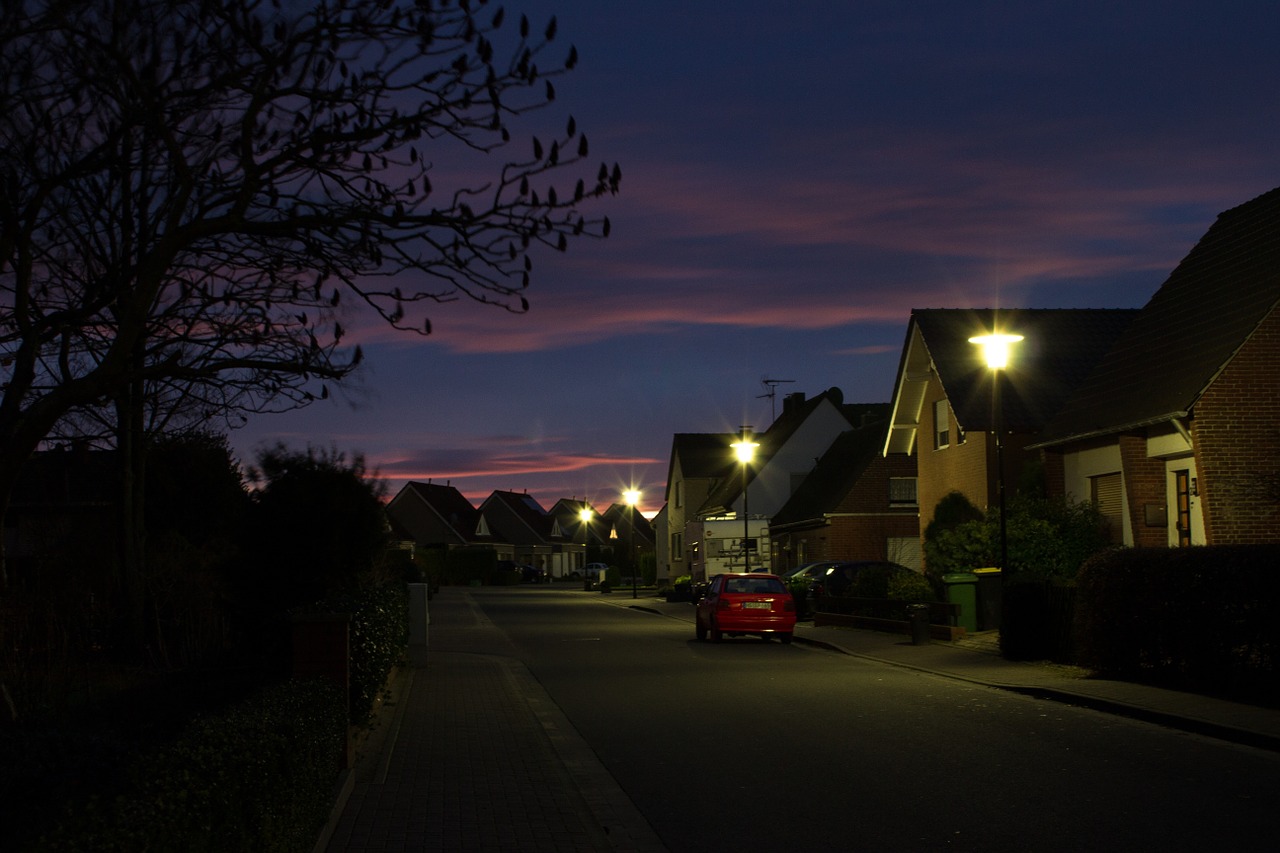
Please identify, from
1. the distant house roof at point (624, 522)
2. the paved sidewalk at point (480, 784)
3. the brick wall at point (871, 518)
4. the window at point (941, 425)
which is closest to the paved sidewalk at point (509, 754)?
the paved sidewalk at point (480, 784)

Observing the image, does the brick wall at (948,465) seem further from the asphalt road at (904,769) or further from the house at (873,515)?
the asphalt road at (904,769)

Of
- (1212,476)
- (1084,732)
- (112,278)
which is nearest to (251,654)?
(112,278)

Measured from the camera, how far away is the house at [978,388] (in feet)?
114

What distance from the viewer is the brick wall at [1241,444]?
23.1 metres

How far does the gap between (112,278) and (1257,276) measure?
69.1 ft

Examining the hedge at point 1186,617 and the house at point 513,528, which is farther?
the house at point 513,528

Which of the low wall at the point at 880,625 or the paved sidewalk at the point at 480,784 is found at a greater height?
the low wall at the point at 880,625

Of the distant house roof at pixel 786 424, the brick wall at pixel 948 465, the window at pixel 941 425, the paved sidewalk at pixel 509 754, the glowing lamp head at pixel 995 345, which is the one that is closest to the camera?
the paved sidewalk at pixel 509 754

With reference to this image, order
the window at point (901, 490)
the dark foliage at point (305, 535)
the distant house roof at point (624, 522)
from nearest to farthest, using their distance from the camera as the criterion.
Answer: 1. the dark foliage at point (305, 535)
2. the window at point (901, 490)
3. the distant house roof at point (624, 522)

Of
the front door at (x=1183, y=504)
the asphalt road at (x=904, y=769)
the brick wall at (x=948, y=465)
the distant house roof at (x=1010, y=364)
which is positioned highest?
the distant house roof at (x=1010, y=364)

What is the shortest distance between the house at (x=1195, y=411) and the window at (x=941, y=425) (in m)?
7.18

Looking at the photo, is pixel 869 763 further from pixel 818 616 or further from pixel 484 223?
pixel 818 616

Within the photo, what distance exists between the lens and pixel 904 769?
37.1ft

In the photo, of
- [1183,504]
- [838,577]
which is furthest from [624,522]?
[1183,504]
